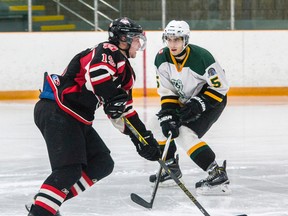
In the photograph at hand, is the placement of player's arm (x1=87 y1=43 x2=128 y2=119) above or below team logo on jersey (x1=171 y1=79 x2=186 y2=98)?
above

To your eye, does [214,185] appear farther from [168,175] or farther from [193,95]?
[193,95]

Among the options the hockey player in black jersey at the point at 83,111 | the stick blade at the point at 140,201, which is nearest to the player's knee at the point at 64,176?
the hockey player in black jersey at the point at 83,111

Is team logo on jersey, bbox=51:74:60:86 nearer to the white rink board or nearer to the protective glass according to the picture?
the protective glass

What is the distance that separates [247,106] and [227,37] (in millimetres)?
1624

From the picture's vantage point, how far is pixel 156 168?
14.7 feet

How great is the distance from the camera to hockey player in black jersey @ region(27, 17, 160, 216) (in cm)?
283

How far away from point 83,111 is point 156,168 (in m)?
1.61

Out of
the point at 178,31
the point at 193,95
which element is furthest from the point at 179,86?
the point at 178,31

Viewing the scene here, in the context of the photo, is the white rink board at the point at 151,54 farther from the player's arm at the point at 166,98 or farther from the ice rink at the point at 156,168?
the player's arm at the point at 166,98

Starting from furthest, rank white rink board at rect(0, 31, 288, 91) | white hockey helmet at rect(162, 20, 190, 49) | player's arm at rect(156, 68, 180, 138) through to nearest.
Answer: white rink board at rect(0, 31, 288, 91)
player's arm at rect(156, 68, 180, 138)
white hockey helmet at rect(162, 20, 190, 49)

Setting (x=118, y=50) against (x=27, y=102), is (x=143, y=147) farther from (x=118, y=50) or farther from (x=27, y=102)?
(x=27, y=102)

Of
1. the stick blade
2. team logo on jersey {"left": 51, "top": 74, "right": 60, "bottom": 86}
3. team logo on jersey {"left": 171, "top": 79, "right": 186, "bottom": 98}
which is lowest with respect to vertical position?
the stick blade

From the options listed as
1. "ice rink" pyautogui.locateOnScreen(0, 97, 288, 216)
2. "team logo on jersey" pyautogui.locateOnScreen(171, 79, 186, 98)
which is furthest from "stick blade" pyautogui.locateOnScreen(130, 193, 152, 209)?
"team logo on jersey" pyautogui.locateOnScreen(171, 79, 186, 98)

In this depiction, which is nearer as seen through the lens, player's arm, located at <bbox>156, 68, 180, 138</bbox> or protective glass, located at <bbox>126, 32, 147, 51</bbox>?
protective glass, located at <bbox>126, 32, 147, 51</bbox>
